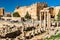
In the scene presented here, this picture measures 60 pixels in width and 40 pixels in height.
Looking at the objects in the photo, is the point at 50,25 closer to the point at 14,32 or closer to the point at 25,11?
the point at 14,32

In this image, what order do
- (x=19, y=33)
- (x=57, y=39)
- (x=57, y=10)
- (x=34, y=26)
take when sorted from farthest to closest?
(x=57, y=10) → (x=34, y=26) → (x=19, y=33) → (x=57, y=39)

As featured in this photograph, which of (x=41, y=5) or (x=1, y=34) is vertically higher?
(x=41, y=5)

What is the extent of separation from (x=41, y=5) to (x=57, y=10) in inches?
154

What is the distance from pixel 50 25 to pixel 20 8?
30991 mm

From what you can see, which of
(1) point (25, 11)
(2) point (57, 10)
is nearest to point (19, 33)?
(2) point (57, 10)

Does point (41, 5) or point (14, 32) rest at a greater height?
point (41, 5)

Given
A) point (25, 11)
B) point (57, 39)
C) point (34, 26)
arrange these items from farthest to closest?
point (25, 11), point (34, 26), point (57, 39)

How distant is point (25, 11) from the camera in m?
59.5

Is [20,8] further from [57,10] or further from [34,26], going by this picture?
[34,26]

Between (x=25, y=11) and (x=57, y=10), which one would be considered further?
(x=25, y=11)

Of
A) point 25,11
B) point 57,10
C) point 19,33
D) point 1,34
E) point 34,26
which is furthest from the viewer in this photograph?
point 25,11

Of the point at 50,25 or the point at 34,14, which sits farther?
the point at 34,14

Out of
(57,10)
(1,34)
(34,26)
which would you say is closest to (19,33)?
(1,34)

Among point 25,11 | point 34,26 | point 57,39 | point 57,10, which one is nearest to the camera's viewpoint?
point 57,39
